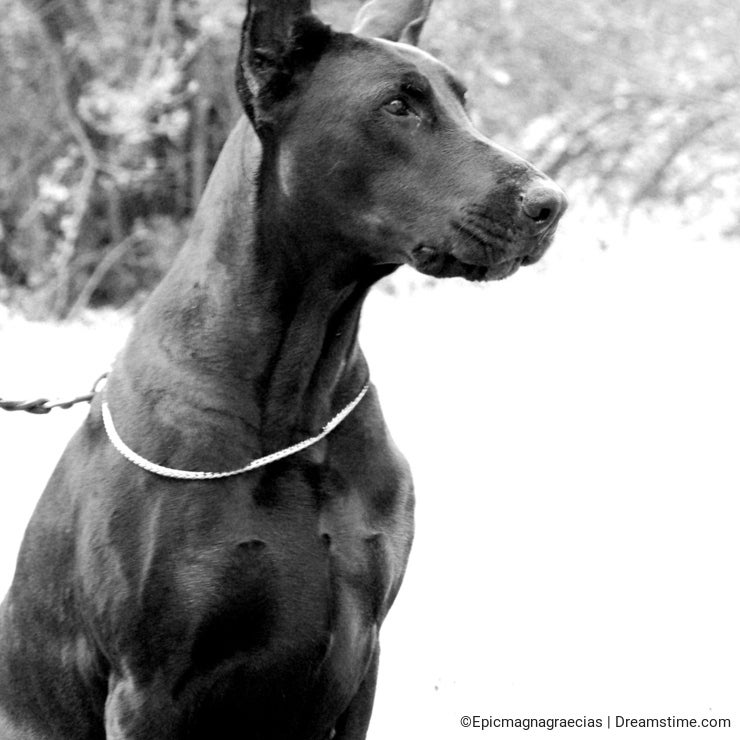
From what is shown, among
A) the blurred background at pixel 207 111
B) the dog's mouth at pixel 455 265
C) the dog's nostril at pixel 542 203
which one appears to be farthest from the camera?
the blurred background at pixel 207 111

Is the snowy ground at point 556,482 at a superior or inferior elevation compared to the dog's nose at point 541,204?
inferior

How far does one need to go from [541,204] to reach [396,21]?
74 centimetres

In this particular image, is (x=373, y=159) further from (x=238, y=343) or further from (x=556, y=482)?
(x=556, y=482)

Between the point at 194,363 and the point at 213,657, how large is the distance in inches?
22.6

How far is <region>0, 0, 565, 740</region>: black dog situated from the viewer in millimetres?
2721

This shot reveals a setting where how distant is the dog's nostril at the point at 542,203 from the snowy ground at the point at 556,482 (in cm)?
32

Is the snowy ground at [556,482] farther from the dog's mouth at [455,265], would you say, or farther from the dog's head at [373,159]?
the dog's head at [373,159]

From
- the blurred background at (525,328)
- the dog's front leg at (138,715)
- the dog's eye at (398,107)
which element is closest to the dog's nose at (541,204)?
the dog's eye at (398,107)

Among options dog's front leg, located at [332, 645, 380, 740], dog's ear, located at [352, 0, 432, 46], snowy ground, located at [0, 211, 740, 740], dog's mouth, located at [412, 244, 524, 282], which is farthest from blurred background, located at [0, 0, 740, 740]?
dog's front leg, located at [332, 645, 380, 740]

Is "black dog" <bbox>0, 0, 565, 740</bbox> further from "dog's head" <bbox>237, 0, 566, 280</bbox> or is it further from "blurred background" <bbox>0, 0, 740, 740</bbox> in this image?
"blurred background" <bbox>0, 0, 740, 740</bbox>

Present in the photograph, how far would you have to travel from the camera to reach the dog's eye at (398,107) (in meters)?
2.78

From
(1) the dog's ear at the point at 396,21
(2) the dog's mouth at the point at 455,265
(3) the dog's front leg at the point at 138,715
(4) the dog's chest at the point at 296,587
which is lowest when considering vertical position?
(3) the dog's front leg at the point at 138,715

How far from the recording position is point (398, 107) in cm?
279

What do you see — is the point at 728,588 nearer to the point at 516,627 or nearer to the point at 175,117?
the point at 516,627
